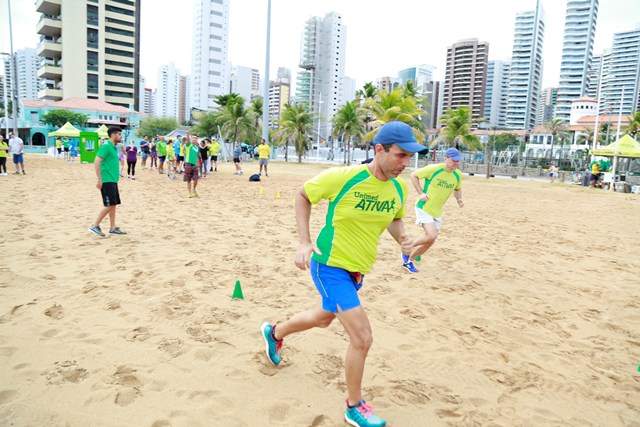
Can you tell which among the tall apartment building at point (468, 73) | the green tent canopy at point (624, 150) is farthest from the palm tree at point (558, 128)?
the tall apartment building at point (468, 73)

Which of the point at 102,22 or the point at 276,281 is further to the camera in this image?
the point at 102,22

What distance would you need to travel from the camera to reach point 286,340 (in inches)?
154

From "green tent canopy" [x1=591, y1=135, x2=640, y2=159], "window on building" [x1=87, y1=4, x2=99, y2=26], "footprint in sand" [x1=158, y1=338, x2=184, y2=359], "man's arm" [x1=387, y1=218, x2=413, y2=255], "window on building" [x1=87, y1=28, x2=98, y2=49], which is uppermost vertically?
"window on building" [x1=87, y1=4, x2=99, y2=26]

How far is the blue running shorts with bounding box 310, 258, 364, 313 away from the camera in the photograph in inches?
105

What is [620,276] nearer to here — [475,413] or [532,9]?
[475,413]

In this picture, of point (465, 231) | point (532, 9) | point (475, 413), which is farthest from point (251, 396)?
point (532, 9)

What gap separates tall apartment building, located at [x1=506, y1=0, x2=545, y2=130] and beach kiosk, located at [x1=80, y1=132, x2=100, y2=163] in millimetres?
119547

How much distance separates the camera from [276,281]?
5.48 meters

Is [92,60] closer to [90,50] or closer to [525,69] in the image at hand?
[90,50]

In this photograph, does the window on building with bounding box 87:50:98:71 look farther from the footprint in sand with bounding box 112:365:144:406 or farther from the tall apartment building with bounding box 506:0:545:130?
the tall apartment building with bounding box 506:0:545:130

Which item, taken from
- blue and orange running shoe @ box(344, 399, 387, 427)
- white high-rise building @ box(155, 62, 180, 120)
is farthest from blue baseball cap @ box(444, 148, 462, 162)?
white high-rise building @ box(155, 62, 180, 120)

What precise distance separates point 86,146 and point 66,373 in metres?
31.9

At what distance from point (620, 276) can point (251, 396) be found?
6.17 meters

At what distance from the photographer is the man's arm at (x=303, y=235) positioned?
8.53 feet
